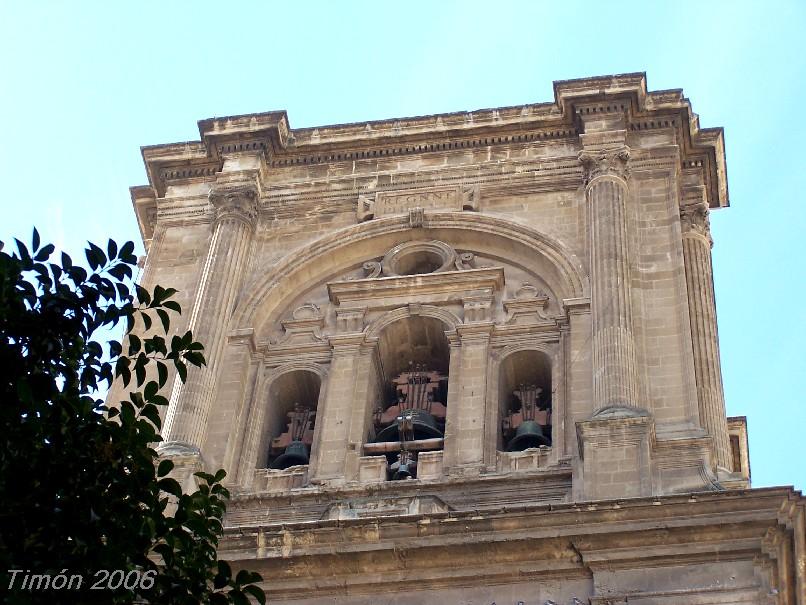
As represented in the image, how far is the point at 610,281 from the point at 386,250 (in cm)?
489

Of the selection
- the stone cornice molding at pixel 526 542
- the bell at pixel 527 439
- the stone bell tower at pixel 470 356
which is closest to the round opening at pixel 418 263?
the stone bell tower at pixel 470 356

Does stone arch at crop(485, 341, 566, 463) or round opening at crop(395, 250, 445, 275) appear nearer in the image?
stone arch at crop(485, 341, 566, 463)

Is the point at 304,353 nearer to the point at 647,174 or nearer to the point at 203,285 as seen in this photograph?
the point at 203,285

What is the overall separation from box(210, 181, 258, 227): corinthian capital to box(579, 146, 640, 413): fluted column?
5.80 m

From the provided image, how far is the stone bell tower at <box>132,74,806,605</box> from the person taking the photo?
21.5 m

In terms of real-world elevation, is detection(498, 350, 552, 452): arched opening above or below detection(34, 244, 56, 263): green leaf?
above

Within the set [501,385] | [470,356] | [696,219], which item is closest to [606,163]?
[696,219]

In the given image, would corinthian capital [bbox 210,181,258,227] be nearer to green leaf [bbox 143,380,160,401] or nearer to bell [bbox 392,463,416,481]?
bell [bbox 392,463,416,481]

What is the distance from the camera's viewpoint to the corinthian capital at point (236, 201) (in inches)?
1225

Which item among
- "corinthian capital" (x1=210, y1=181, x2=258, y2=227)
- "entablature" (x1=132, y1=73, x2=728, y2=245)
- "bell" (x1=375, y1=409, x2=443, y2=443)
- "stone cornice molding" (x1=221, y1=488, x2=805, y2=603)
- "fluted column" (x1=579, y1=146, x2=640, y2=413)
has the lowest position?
"stone cornice molding" (x1=221, y1=488, x2=805, y2=603)

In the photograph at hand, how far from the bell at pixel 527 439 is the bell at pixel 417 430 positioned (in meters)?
1.18

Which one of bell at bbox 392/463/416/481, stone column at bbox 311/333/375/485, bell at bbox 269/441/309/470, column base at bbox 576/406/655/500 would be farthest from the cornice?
column base at bbox 576/406/655/500

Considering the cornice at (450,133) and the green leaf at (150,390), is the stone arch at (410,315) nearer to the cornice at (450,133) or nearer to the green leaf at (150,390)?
the cornice at (450,133)

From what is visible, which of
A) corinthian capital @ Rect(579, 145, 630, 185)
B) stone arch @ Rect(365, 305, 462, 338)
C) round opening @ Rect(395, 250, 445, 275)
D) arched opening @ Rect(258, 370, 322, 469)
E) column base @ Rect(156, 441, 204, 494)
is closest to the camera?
column base @ Rect(156, 441, 204, 494)
